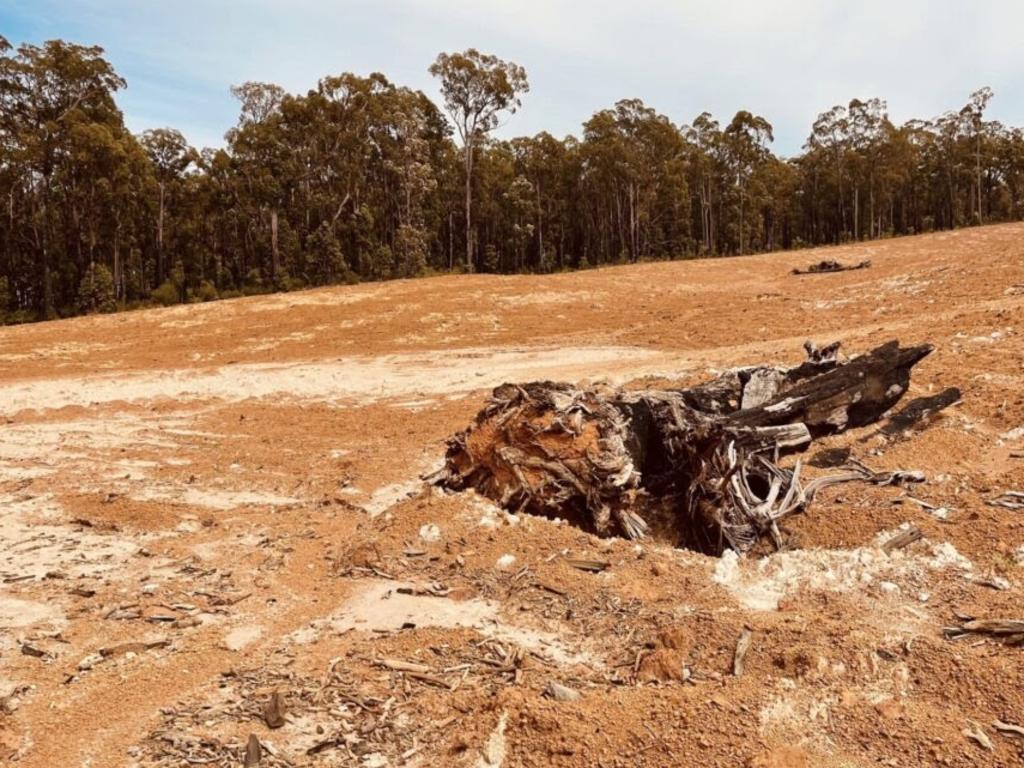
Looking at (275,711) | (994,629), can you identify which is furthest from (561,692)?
Answer: (994,629)

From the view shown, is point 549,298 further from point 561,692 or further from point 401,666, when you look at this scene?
point 561,692

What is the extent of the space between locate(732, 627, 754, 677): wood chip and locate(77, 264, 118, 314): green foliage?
33.2 metres

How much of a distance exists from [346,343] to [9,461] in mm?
11153

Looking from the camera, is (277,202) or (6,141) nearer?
(6,141)

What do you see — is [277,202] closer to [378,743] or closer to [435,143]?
[435,143]

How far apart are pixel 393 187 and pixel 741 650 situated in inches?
1782

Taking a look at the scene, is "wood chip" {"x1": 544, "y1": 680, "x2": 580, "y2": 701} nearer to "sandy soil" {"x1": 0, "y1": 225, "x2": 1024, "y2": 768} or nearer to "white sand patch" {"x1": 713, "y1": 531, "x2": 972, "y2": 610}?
"sandy soil" {"x1": 0, "y1": 225, "x2": 1024, "y2": 768}

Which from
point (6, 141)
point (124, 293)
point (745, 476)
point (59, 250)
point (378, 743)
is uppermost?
point (6, 141)

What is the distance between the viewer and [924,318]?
14711mm

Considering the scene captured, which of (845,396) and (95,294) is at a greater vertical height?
(95,294)

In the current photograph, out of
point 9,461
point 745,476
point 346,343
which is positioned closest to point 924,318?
point 745,476

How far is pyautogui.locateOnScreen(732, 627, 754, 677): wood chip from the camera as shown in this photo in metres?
3.48

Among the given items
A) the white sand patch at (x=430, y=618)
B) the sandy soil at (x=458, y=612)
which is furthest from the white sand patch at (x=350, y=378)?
the white sand patch at (x=430, y=618)

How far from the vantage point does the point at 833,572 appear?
4551 mm
